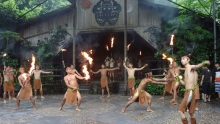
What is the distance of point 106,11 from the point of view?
18.2 metres

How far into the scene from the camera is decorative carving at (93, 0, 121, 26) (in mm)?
18125

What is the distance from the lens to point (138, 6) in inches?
704

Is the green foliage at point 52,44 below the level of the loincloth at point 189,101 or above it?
above

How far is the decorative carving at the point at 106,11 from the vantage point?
714 inches

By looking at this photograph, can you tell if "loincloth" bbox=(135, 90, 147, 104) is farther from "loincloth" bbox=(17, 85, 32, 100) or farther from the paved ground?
"loincloth" bbox=(17, 85, 32, 100)

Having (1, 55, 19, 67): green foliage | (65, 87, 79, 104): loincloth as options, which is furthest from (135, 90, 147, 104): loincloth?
(1, 55, 19, 67): green foliage

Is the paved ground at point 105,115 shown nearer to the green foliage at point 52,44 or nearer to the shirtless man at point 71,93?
the shirtless man at point 71,93

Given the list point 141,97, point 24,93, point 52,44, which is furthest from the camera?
point 52,44

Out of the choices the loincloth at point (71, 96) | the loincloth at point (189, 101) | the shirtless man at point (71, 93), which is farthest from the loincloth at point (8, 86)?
the loincloth at point (189, 101)

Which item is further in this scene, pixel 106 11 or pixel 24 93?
pixel 106 11

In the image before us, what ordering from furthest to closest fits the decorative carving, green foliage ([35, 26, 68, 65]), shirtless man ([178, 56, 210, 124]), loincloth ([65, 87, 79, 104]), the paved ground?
green foliage ([35, 26, 68, 65]) → the decorative carving → loincloth ([65, 87, 79, 104]) → the paved ground → shirtless man ([178, 56, 210, 124])

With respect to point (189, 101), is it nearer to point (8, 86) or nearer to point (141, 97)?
point (141, 97)

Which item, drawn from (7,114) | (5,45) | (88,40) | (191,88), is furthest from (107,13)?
(191,88)

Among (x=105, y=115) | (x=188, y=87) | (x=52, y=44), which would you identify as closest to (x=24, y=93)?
(x=105, y=115)
